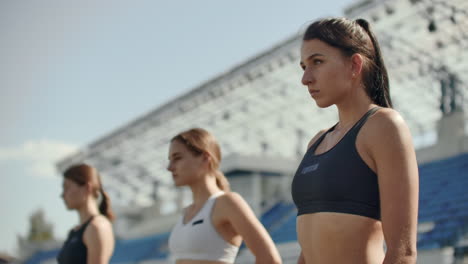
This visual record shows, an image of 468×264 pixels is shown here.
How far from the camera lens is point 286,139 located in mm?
26734

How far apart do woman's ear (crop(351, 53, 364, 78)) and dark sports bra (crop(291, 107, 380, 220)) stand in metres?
0.14

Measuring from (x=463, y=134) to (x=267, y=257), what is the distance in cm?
1461

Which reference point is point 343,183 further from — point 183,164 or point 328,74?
point 183,164

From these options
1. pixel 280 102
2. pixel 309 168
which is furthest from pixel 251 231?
pixel 280 102

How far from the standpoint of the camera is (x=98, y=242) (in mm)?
4430

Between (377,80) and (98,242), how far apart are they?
9.13 ft

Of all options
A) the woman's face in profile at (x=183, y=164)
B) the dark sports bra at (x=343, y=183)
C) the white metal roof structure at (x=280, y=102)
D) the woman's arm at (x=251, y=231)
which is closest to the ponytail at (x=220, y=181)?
the woman's face in profile at (x=183, y=164)

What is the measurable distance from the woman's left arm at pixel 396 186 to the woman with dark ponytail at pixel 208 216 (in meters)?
1.58

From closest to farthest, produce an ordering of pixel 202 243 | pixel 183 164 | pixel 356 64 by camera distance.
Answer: pixel 356 64 → pixel 202 243 → pixel 183 164

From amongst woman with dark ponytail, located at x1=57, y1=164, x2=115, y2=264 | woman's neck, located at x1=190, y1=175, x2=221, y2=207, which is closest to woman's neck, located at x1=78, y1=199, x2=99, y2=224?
woman with dark ponytail, located at x1=57, y1=164, x2=115, y2=264

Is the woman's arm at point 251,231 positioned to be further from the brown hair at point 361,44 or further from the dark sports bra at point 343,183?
the brown hair at point 361,44

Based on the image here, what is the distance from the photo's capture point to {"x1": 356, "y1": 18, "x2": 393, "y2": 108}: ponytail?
2.21 meters

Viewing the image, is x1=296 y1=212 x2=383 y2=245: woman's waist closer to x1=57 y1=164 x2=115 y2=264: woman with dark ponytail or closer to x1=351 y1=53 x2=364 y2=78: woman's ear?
x1=351 y1=53 x2=364 y2=78: woman's ear

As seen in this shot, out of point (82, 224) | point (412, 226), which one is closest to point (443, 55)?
point (82, 224)
